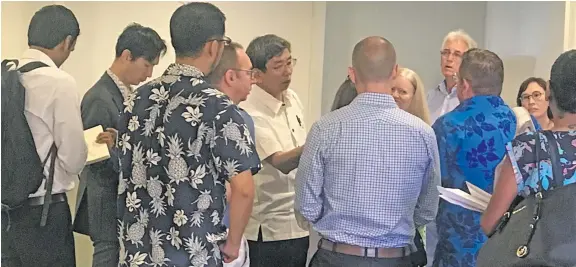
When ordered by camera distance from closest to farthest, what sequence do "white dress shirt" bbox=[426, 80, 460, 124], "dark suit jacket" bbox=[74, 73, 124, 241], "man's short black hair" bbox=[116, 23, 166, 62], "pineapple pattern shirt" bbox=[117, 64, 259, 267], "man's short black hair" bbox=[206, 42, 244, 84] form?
"pineapple pattern shirt" bbox=[117, 64, 259, 267] → "man's short black hair" bbox=[206, 42, 244, 84] → "dark suit jacket" bbox=[74, 73, 124, 241] → "man's short black hair" bbox=[116, 23, 166, 62] → "white dress shirt" bbox=[426, 80, 460, 124]

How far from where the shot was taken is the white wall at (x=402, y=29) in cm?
395

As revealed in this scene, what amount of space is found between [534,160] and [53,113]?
4.98ft

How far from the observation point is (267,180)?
2.64 m

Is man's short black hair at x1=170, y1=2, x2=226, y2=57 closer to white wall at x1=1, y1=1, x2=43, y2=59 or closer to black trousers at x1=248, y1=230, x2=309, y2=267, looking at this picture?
black trousers at x1=248, y1=230, x2=309, y2=267

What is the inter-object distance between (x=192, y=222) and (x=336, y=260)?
1.67 feet

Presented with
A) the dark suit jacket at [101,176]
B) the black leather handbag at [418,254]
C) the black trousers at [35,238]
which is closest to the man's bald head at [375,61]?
the black leather handbag at [418,254]

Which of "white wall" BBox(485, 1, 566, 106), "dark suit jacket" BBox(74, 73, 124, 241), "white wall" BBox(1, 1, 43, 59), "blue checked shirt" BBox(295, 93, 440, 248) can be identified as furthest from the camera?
"white wall" BBox(485, 1, 566, 106)

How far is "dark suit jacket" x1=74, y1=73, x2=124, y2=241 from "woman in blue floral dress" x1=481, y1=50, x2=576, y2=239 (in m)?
1.40

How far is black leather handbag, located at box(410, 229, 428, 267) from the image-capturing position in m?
2.17

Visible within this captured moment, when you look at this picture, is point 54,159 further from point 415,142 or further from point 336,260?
point 415,142

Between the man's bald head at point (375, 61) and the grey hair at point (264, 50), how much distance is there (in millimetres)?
638

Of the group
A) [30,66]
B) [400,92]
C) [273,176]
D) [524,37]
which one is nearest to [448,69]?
[524,37]

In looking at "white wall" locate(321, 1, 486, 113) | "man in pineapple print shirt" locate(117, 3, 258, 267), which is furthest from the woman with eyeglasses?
"man in pineapple print shirt" locate(117, 3, 258, 267)

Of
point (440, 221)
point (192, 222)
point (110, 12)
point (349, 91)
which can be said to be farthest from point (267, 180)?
point (110, 12)
